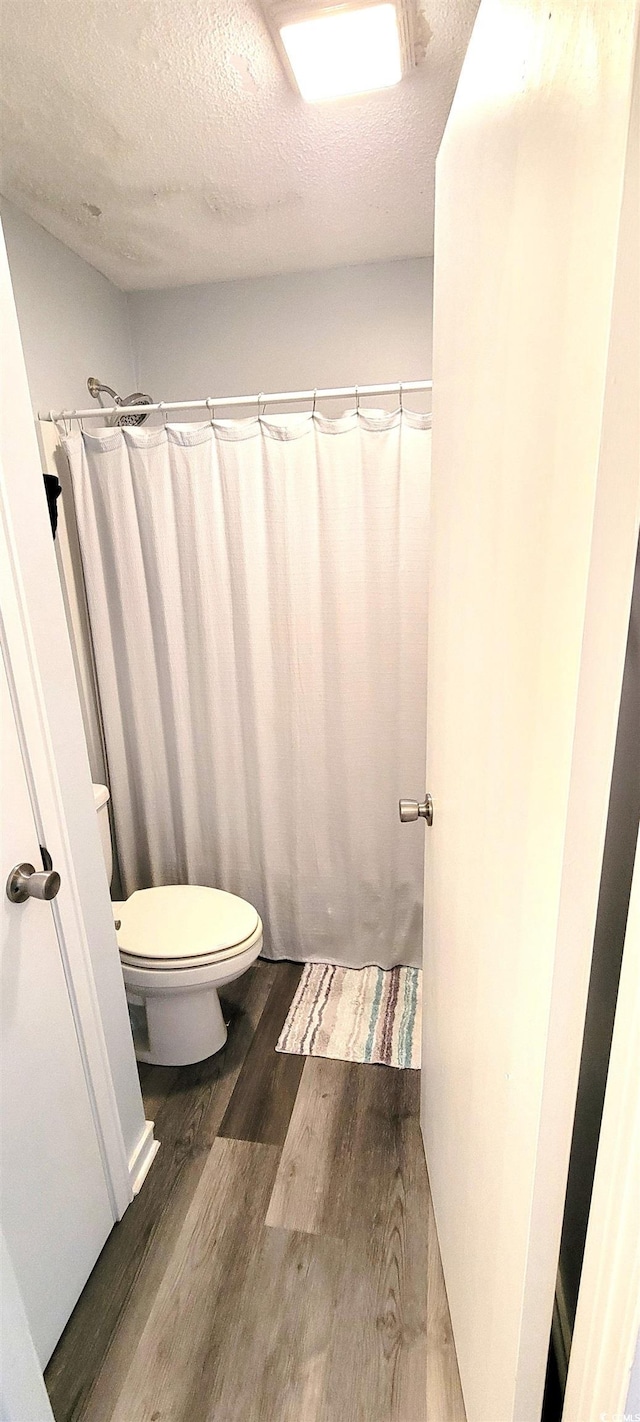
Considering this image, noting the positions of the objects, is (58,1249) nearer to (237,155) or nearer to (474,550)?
(474,550)

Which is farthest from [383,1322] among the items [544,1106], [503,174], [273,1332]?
[503,174]

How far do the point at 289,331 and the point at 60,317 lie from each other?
684mm

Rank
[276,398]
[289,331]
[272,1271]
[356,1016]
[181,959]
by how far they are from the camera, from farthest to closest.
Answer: [289,331], [356,1016], [276,398], [181,959], [272,1271]

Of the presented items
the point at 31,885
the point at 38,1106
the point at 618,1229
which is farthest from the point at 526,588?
the point at 38,1106

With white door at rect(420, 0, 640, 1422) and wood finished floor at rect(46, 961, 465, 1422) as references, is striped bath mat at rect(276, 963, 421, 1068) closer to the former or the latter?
wood finished floor at rect(46, 961, 465, 1422)

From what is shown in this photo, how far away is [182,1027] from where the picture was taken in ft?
5.51

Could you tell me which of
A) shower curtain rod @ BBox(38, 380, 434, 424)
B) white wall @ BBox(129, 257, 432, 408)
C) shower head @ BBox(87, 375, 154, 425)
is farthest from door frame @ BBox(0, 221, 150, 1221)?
white wall @ BBox(129, 257, 432, 408)

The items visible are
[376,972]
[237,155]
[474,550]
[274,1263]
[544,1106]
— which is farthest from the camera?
[376,972]

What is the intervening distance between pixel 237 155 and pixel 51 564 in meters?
1.06

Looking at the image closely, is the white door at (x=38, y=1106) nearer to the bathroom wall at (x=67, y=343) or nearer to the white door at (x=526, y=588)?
the white door at (x=526, y=588)

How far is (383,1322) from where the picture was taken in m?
1.15

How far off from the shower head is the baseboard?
1914mm

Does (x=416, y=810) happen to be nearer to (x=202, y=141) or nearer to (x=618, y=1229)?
(x=618, y=1229)

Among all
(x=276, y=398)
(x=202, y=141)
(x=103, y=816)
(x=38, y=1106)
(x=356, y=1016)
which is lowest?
(x=356, y=1016)
